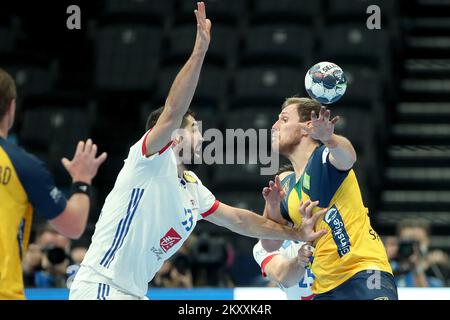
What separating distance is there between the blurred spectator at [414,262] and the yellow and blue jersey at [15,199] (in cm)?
540

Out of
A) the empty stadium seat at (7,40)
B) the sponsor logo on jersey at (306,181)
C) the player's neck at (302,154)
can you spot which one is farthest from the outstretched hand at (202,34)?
the empty stadium seat at (7,40)

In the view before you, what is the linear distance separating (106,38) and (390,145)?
16.8ft

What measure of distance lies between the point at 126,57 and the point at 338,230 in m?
8.17

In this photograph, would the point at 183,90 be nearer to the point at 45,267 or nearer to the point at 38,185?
the point at 38,185

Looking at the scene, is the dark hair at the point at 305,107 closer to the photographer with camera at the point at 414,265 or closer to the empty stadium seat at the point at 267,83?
the photographer with camera at the point at 414,265

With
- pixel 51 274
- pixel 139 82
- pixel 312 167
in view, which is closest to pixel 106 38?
pixel 139 82

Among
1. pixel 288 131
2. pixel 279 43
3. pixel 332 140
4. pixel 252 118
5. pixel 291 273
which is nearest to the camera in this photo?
pixel 332 140

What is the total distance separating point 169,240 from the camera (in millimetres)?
5688

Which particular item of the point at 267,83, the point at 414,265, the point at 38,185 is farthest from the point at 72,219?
the point at 267,83

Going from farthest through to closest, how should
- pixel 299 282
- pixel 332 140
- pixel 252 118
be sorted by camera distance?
pixel 252 118
pixel 299 282
pixel 332 140

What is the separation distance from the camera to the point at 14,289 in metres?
4.71

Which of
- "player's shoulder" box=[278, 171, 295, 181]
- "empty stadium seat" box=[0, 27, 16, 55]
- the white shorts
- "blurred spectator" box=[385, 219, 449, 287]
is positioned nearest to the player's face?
"player's shoulder" box=[278, 171, 295, 181]

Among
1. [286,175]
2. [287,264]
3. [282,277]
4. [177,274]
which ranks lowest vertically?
[177,274]
